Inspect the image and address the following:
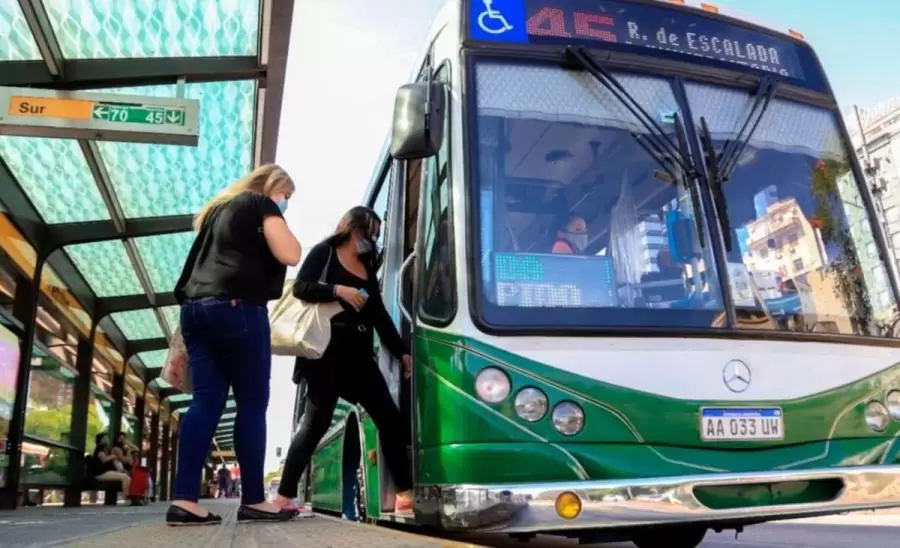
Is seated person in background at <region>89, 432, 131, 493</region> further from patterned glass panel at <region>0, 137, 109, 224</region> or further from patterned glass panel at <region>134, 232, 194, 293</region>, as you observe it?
patterned glass panel at <region>0, 137, 109, 224</region>

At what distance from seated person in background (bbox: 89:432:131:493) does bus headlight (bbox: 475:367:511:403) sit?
1152cm

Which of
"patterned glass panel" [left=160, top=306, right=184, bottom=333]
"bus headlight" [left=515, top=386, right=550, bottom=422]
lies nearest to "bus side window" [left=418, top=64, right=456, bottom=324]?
"bus headlight" [left=515, top=386, right=550, bottom=422]

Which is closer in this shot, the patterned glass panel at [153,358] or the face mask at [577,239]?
the face mask at [577,239]

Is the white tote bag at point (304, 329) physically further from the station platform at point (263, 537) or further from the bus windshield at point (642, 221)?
the bus windshield at point (642, 221)

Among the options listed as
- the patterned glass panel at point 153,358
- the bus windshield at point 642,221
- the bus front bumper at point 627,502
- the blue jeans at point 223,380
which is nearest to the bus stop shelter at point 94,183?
the patterned glass panel at point 153,358

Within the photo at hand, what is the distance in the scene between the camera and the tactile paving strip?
2.56 m

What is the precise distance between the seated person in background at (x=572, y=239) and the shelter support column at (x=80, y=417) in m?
11.6

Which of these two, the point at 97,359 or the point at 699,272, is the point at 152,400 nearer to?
the point at 97,359

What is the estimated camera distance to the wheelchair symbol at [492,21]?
12.4 ft

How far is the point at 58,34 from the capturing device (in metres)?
7.32

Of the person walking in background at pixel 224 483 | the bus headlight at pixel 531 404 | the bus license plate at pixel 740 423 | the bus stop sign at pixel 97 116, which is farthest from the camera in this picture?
the person walking in background at pixel 224 483

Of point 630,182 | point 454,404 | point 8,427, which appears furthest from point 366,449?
point 8,427

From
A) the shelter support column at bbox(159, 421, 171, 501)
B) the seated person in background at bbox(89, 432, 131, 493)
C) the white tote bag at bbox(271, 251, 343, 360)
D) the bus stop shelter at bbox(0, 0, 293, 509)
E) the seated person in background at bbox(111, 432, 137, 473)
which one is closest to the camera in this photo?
the white tote bag at bbox(271, 251, 343, 360)

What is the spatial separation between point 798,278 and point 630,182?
0.92 metres
